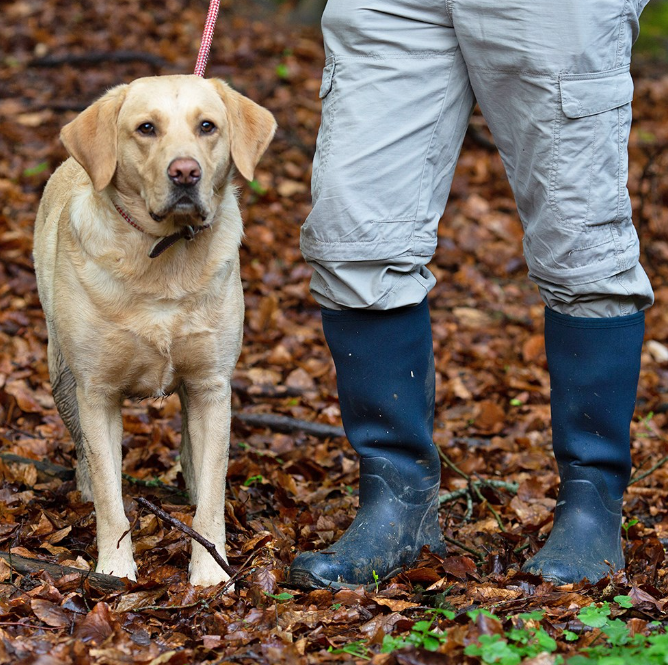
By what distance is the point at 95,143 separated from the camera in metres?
3.17

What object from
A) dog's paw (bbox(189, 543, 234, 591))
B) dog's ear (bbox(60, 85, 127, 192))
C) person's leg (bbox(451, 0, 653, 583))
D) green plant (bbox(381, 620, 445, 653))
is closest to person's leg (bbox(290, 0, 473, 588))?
person's leg (bbox(451, 0, 653, 583))

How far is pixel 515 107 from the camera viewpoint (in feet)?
9.53

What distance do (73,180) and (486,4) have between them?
1841 millimetres

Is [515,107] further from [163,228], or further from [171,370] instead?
[171,370]

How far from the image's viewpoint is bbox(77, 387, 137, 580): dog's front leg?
3.16 m

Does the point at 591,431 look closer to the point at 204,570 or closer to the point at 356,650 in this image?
the point at 356,650

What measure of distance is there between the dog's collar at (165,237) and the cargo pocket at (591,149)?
1239 millimetres

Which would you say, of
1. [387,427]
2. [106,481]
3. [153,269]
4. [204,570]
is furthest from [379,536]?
[153,269]

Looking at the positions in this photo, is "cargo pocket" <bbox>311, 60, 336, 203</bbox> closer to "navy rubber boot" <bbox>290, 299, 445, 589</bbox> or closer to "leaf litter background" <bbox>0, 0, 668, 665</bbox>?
"navy rubber boot" <bbox>290, 299, 445, 589</bbox>

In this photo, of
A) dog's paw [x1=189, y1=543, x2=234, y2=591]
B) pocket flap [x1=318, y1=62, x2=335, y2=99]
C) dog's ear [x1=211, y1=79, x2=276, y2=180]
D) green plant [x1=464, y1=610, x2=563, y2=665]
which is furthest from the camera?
dog's ear [x1=211, y1=79, x2=276, y2=180]

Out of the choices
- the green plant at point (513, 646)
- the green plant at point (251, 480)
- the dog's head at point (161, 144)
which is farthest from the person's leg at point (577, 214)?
the green plant at point (251, 480)

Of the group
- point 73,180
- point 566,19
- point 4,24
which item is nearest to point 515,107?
point 566,19

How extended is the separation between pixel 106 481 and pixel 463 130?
178cm

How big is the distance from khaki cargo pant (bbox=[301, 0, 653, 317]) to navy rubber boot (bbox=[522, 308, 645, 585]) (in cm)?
10
